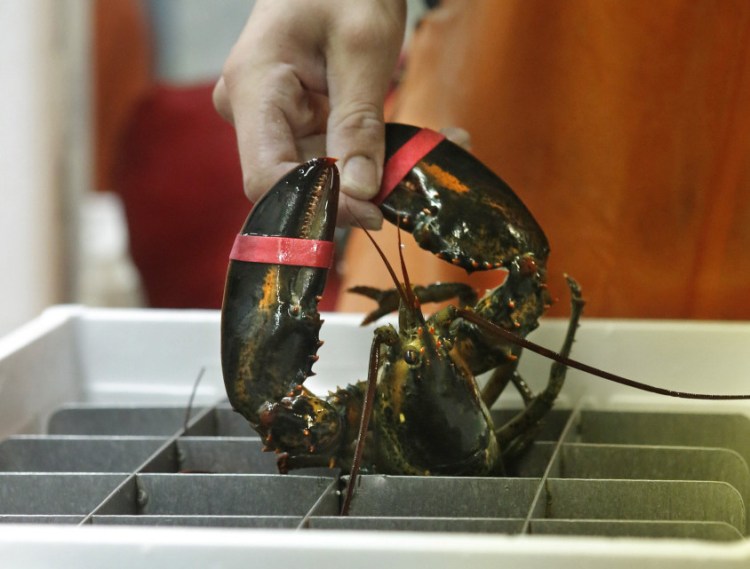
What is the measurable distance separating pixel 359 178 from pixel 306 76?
15cm

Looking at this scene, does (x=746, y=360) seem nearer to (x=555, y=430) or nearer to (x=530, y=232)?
(x=555, y=430)

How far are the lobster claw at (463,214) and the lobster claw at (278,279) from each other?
10 cm

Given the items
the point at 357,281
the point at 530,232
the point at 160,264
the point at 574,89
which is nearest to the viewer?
the point at 530,232

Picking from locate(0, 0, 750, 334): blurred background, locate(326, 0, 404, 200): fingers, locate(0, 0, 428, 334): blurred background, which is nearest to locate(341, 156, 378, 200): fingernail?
locate(326, 0, 404, 200): fingers

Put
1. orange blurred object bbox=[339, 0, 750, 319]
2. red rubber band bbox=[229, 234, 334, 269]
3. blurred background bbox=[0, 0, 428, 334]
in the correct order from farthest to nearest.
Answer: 1. blurred background bbox=[0, 0, 428, 334]
2. orange blurred object bbox=[339, 0, 750, 319]
3. red rubber band bbox=[229, 234, 334, 269]

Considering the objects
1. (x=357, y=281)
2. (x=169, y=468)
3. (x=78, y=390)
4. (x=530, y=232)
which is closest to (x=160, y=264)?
(x=357, y=281)

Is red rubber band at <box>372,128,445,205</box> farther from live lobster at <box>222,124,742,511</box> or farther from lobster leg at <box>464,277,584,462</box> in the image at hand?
lobster leg at <box>464,277,584,462</box>

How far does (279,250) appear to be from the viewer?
0.61 meters

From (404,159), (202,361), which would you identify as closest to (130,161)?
(202,361)

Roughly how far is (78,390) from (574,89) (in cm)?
62

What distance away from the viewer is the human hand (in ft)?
2.50

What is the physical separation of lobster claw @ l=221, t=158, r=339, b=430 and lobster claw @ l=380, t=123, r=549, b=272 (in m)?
0.10

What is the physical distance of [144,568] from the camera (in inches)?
20.6

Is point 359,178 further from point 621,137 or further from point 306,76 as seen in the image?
point 621,137
